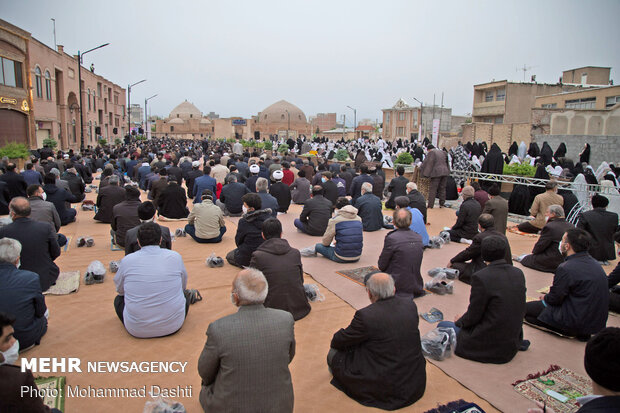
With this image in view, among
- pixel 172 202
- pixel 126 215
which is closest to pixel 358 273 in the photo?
pixel 126 215

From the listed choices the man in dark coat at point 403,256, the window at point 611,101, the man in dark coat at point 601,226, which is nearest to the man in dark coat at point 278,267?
the man in dark coat at point 403,256

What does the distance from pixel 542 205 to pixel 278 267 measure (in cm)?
624

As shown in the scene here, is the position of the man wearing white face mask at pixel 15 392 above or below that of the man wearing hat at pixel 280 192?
below

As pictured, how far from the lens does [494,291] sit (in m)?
3.70

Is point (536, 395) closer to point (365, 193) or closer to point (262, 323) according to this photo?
point (262, 323)

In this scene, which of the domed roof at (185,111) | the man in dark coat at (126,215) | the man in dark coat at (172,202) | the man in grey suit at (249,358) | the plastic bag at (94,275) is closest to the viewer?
the man in grey suit at (249,358)

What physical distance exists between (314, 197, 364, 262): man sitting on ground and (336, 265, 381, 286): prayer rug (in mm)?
334

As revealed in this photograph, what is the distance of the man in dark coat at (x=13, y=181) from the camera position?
30.4 feet

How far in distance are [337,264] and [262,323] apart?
13.8 ft

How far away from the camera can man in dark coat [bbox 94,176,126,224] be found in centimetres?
880

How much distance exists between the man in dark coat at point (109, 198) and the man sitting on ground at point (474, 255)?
654 cm

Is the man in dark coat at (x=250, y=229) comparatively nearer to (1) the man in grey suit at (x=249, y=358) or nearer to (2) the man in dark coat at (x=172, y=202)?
(1) the man in grey suit at (x=249, y=358)

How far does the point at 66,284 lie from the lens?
5.53 m

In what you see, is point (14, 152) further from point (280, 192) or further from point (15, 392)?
point (15, 392)
